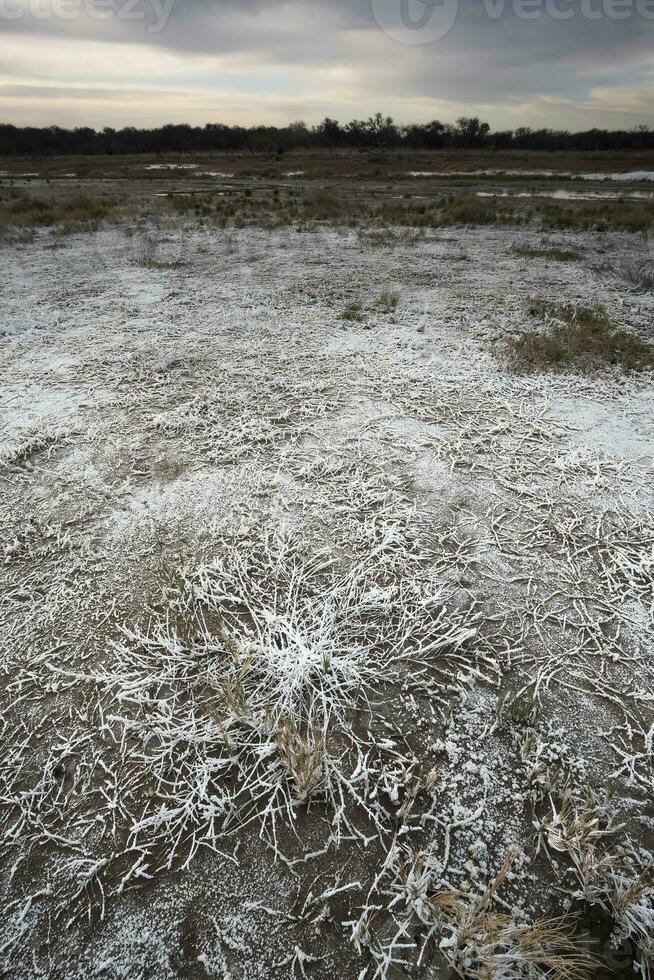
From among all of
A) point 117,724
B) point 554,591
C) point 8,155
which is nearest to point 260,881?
point 117,724

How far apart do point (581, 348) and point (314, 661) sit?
21.9 ft

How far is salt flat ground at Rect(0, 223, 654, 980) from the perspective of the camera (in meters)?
1.98

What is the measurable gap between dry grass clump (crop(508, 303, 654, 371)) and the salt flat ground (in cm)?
49

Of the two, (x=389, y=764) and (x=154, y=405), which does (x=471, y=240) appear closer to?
(x=154, y=405)

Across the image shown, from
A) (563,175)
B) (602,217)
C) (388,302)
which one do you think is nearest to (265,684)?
(388,302)

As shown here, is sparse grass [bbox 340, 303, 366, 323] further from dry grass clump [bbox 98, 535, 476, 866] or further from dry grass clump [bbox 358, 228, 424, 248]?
dry grass clump [bbox 358, 228, 424, 248]

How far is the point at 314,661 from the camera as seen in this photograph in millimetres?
2863

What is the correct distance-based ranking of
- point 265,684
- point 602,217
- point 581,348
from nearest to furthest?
1. point 265,684
2. point 581,348
3. point 602,217

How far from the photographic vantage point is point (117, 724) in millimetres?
2623

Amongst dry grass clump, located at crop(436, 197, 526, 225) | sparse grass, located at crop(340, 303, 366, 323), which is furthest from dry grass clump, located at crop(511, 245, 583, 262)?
sparse grass, located at crop(340, 303, 366, 323)

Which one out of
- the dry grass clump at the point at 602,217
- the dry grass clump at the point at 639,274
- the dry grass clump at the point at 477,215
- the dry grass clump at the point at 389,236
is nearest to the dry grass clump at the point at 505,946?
the dry grass clump at the point at 639,274

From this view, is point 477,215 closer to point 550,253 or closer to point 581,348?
point 550,253

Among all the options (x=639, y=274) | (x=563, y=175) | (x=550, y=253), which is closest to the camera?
(x=639, y=274)

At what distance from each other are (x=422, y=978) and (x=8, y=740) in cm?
240
